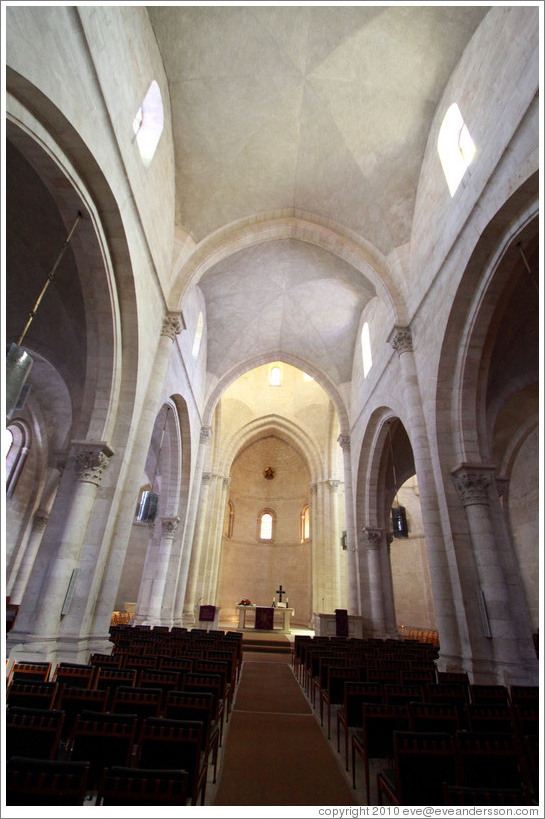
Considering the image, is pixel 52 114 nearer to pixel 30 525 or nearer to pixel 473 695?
pixel 473 695

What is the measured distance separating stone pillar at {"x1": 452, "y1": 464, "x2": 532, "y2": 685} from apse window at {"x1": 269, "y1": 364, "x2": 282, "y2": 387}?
65.1 ft

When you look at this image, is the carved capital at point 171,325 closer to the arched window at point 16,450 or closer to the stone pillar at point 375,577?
the arched window at point 16,450

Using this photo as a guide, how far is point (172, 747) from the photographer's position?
279 cm

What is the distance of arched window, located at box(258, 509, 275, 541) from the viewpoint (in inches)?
1171

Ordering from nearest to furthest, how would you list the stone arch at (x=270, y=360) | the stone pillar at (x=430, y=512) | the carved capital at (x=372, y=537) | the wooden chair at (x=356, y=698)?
1. the wooden chair at (x=356, y=698)
2. the stone pillar at (x=430, y=512)
3. the carved capital at (x=372, y=537)
4. the stone arch at (x=270, y=360)

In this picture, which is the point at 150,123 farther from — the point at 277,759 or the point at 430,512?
the point at 277,759

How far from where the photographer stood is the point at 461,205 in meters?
8.85

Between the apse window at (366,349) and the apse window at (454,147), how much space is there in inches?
283

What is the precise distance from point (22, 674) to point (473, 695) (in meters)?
5.33

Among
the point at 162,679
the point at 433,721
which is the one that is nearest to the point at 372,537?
the point at 162,679

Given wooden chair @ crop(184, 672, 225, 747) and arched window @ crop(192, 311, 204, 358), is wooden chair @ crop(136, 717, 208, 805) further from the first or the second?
arched window @ crop(192, 311, 204, 358)

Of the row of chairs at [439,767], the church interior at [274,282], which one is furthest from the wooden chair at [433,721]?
the row of chairs at [439,767]

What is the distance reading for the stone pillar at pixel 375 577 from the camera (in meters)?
14.5

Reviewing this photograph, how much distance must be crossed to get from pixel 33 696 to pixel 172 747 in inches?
70.8
